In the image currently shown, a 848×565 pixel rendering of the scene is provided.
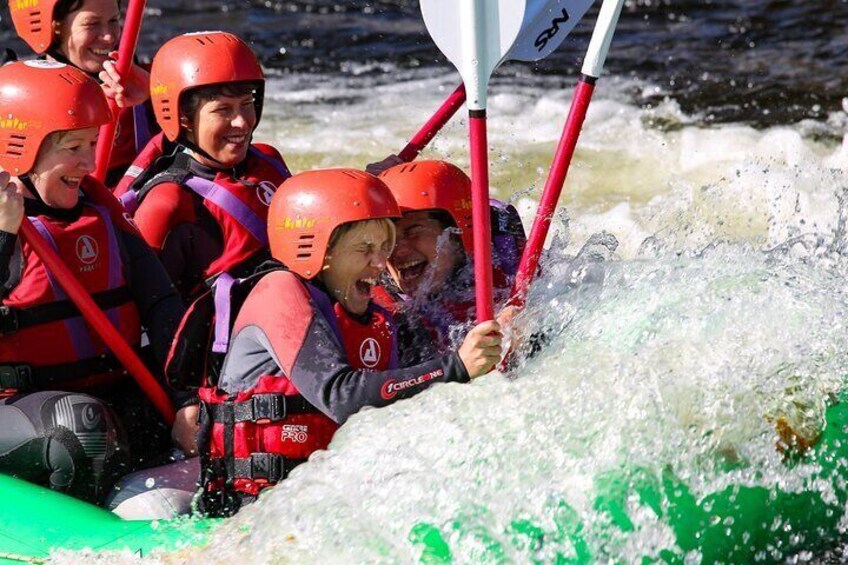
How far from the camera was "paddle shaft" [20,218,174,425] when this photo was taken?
3531mm

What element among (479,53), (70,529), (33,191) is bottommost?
(70,529)

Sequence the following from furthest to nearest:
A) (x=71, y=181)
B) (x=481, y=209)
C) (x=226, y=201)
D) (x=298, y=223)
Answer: (x=226, y=201) → (x=71, y=181) → (x=298, y=223) → (x=481, y=209)

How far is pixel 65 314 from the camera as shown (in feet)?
12.0

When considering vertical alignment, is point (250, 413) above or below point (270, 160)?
below

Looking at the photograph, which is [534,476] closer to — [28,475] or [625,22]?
[28,475]

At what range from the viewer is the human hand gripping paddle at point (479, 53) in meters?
3.23

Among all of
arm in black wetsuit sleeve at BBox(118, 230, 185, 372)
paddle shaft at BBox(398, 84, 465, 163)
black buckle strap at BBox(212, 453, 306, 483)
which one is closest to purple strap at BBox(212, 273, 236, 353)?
black buckle strap at BBox(212, 453, 306, 483)

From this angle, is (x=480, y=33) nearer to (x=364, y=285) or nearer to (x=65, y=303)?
(x=364, y=285)

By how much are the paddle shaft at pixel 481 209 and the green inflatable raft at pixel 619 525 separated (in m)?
0.53

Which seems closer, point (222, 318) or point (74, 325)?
point (222, 318)

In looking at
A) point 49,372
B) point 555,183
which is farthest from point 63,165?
point 555,183

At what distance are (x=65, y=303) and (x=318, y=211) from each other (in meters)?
0.76

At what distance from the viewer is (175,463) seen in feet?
12.0

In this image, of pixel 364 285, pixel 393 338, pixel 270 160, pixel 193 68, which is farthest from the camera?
pixel 270 160
